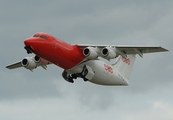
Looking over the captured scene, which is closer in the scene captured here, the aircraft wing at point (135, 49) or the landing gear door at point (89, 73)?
the aircraft wing at point (135, 49)

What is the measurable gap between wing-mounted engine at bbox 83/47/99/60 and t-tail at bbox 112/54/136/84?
5651 mm

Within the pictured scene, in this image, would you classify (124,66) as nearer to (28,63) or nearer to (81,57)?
(81,57)

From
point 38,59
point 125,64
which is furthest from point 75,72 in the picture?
point 125,64

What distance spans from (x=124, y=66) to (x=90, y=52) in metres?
8.17

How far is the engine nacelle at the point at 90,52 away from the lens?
48125 millimetres

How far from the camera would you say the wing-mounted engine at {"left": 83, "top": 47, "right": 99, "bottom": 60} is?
4816 centimetres

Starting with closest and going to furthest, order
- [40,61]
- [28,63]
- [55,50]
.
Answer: [55,50] → [28,63] → [40,61]

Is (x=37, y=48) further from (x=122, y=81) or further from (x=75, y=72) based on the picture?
(x=122, y=81)

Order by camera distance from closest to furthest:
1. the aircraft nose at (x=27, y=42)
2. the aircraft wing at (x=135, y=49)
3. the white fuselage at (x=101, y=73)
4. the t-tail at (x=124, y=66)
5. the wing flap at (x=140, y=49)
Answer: the aircraft nose at (x=27, y=42) < the wing flap at (x=140, y=49) < the aircraft wing at (x=135, y=49) < the white fuselage at (x=101, y=73) < the t-tail at (x=124, y=66)

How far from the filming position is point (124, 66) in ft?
182

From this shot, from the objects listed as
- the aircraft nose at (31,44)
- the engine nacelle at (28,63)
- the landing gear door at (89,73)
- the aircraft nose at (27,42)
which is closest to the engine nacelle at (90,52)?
the landing gear door at (89,73)

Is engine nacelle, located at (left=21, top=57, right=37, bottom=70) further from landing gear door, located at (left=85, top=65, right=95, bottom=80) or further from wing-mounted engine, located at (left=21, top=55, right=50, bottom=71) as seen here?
landing gear door, located at (left=85, top=65, right=95, bottom=80)

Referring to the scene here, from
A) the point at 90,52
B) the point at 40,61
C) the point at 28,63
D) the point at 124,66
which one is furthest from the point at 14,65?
the point at 90,52

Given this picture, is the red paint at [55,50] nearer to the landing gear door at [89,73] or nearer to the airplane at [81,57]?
the airplane at [81,57]
